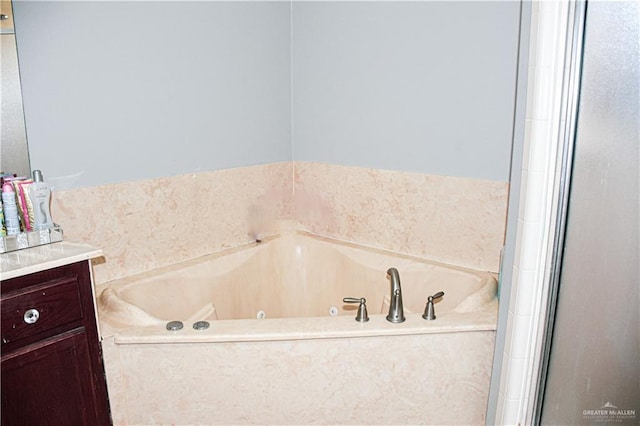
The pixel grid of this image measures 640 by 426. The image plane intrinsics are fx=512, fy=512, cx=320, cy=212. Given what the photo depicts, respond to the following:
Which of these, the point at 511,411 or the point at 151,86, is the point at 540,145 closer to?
the point at 511,411

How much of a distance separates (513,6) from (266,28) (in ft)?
4.08

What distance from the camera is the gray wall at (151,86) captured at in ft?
6.41

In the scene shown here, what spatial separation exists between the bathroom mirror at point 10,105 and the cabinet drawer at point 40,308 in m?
0.53

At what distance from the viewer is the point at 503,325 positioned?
5.93 feet

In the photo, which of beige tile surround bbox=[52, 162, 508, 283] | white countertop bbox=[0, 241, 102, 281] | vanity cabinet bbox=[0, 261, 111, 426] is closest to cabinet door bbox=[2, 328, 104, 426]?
vanity cabinet bbox=[0, 261, 111, 426]

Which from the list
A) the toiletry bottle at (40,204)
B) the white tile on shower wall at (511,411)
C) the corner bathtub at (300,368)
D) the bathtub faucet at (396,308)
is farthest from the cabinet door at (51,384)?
the white tile on shower wall at (511,411)

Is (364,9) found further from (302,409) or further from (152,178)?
(302,409)

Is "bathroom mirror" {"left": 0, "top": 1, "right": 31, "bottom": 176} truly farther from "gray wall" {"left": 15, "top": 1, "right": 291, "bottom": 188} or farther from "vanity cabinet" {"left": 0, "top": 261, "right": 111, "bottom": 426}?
"vanity cabinet" {"left": 0, "top": 261, "right": 111, "bottom": 426}

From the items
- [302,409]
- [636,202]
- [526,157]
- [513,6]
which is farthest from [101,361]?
[513,6]

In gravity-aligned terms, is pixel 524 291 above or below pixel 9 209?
below

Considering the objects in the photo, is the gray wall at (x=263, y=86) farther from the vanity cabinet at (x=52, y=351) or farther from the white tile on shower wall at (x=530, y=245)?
the white tile on shower wall at (x=530, y=245)

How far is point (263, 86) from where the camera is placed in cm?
275

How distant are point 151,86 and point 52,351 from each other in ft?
3.93

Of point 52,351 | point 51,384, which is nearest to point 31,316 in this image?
point 52,351
